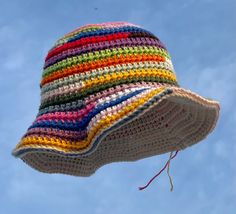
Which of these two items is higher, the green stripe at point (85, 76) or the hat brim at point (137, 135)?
the green stripe at point (85, 76)

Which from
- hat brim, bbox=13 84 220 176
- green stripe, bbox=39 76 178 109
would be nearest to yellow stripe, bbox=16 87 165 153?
hat brim, bbox=13 84 220 176

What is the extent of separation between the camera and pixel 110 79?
1939 millimetres

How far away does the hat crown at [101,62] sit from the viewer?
1.96 m

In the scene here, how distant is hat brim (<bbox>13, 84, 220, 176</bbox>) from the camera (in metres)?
1.80

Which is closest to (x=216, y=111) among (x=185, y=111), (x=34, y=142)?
(x=185, y=111)

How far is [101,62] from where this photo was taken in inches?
78.2

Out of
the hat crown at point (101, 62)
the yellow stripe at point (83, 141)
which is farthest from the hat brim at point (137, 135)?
the hat crown at point (101, 62)

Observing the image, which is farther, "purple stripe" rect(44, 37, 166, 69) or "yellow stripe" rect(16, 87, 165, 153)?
"purple stripe" rect(44, 37, 166, 69)

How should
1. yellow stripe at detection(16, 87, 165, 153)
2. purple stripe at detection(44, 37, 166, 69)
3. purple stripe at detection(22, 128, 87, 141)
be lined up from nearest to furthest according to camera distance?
yellow stripe at detection(16, 87, 165, 153), purple stripe at detection(22, 128, 87, 141), purple stripe at detection(44, 37, 166, 69)

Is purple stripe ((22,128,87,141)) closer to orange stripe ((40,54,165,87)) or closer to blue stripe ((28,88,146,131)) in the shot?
blue stripe ((28,88,146,131))

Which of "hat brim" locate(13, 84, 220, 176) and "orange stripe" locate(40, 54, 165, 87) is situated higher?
"orange stripe" locate(40, 54, 165, 87)

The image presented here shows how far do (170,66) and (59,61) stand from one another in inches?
13.6

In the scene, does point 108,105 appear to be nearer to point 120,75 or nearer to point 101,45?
point 120,75

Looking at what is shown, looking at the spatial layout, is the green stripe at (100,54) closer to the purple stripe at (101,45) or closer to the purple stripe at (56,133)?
the purple stripe at (101,45)
